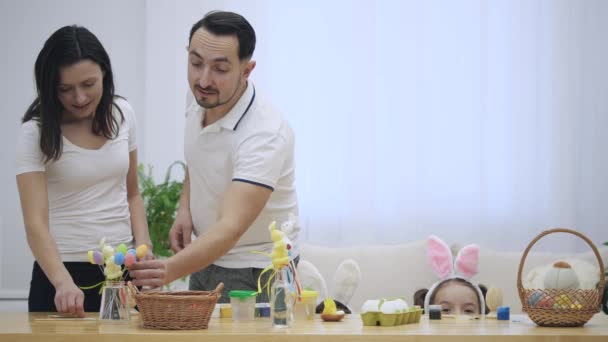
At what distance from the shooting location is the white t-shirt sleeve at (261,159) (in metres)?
2.25

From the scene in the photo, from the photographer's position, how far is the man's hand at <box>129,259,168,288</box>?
78.2 inches

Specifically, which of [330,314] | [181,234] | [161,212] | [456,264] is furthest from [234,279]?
[161,212]

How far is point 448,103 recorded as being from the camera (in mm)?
4641

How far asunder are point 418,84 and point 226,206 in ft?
8.52

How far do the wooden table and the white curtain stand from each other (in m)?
2.53

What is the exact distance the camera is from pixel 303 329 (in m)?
1.92

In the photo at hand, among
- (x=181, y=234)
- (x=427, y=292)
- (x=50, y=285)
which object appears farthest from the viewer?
(x=427, y=292)

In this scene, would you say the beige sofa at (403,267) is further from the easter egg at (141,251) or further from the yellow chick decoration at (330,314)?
the easter egg at (141,251)

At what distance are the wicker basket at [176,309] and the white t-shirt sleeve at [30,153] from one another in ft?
1.74

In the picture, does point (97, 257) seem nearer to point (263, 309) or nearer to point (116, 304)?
point (116, 304)

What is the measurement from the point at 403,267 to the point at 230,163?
1.80m

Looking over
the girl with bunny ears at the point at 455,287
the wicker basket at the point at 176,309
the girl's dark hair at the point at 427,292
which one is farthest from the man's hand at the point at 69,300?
the girl's dark hair at the point at 427,292

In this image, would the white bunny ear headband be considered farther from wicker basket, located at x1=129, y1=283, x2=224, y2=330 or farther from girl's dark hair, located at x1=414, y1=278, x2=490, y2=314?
wicker basket, located at x1=129, y1=283, x2=224, y2=330

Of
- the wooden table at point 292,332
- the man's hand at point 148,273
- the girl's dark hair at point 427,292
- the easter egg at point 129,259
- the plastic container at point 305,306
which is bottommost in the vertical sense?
the girl's dark hair at point 427,292
